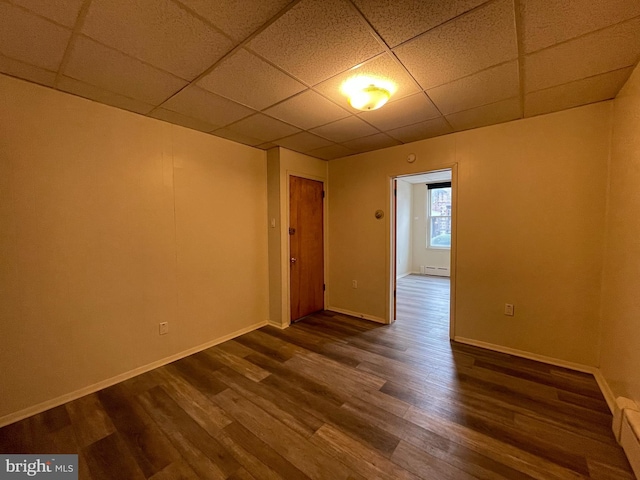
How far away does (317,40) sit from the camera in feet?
4.64

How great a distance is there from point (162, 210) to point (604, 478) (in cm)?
361

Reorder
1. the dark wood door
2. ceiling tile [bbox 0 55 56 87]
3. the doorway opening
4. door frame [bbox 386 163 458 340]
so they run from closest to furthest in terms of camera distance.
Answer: ceiling tile [bbox 0 55 56 87], door frame [bbox 386 163 458 340], the dark wood door, the doorway opening

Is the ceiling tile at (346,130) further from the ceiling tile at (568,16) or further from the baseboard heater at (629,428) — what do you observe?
the baseboard heater at (629,428)

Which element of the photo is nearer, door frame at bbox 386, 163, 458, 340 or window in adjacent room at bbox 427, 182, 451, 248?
door frame at bbox 386, 163, 458, 340

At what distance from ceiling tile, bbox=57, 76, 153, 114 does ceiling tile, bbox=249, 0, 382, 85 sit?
1.31 m

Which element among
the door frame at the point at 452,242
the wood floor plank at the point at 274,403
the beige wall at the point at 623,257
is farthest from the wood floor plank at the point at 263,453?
the door frame at the point at 452,242

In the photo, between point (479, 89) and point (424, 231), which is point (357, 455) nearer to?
point (479, 89)

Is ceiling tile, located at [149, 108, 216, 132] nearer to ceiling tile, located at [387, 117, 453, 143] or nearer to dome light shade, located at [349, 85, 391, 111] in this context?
dome light shade, located at [349, 85, 391, 111]

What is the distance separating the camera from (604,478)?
1332mm

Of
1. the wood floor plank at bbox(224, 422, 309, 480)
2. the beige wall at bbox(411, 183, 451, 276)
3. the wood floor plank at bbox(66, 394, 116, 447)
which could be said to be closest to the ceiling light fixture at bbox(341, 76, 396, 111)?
the wood floor plank at bbox(224, 422, 309, 480)

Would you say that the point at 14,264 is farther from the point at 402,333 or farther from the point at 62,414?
the point at 402,333

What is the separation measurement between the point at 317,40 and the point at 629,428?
280 centimetres

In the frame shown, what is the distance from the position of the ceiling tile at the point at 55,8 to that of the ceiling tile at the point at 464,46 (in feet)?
5.40

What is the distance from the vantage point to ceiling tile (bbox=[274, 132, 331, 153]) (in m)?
2.93
